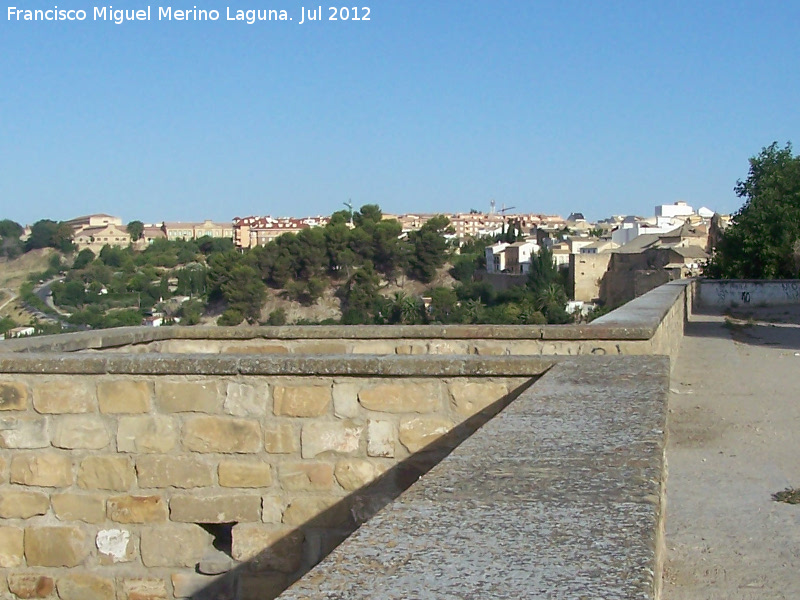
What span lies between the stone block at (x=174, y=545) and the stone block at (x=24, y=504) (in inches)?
19.2

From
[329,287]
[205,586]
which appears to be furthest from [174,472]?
[329,287]

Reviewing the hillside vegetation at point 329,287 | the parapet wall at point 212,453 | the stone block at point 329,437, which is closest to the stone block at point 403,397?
the parapet wall at point 212,453

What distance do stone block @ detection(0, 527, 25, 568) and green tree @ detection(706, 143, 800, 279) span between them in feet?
85.9

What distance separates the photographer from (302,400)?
4.24 meters

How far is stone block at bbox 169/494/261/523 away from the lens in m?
4.28

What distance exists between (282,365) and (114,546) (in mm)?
1127

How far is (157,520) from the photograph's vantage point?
4348 millimetres

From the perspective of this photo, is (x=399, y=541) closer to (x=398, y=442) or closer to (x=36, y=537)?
(x=398, y=442)

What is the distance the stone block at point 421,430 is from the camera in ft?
13.6

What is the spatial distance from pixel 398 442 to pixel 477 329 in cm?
314

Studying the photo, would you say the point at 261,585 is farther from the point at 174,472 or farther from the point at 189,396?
the point at 189,396

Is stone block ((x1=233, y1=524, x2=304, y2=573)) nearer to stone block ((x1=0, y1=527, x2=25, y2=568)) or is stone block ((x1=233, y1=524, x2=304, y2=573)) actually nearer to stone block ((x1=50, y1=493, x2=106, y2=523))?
stone block ((x1=50, y1=493, x2=106, y2=523))

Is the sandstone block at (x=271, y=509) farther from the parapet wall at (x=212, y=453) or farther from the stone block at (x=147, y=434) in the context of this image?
the stone block at (x=147, y=434)

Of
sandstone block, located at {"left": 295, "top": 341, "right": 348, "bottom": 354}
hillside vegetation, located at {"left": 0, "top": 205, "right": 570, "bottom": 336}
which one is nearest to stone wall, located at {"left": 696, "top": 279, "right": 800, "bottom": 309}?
sandstone block, located at {"left": 295, "top": 341, "right": 348, "bottom": 354}
